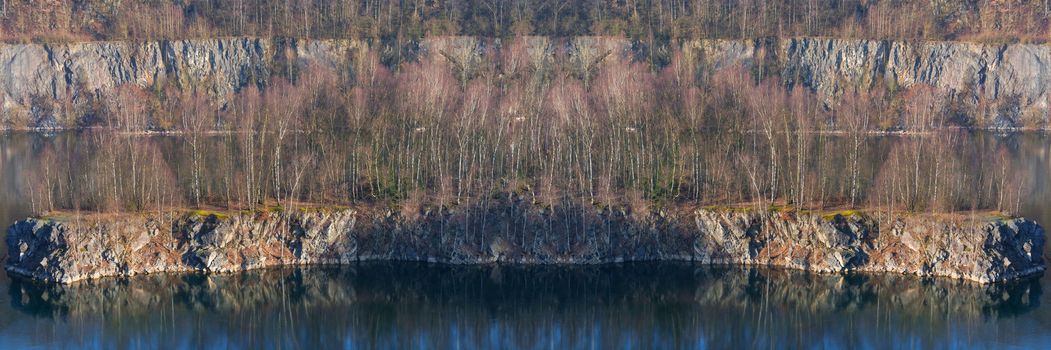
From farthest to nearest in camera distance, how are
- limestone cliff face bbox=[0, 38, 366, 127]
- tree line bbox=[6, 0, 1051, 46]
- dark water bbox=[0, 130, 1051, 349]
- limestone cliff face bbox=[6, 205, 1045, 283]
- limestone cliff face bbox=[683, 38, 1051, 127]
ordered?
limestone cliff face bbox=[683, 38, 1051, 127] < limestone cliff face bbox=[0, 38, 366, 127] < tree line bbox=[6, 0, 1051, 46] < limestone cliff face bbox=[6, 205, 1045, 283] < dark water bbox=[0, 130, 1051, 349]

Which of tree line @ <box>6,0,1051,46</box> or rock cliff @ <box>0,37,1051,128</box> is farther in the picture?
rock cliff @ <box>0,37,1051,128</box>

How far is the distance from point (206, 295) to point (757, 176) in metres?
37.2

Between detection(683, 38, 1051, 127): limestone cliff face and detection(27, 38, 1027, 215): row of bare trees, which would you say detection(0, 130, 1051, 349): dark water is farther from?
detection(683, 38, 1051, 127): limestone cliff face

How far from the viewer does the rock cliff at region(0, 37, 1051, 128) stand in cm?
16175

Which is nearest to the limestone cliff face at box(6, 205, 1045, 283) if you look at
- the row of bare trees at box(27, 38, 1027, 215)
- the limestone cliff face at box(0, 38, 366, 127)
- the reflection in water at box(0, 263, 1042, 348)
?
the reflection in water at box(0, 263, 1042, 348)

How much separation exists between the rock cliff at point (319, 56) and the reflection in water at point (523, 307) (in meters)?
81.2

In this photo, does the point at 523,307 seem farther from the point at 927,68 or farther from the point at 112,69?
the point at 112,69

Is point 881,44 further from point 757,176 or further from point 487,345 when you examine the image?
point 487,345

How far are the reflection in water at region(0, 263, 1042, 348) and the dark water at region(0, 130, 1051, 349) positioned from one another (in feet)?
0.35

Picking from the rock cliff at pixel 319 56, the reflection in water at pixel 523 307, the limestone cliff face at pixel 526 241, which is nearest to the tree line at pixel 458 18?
the rock cliff at pixel 319 56

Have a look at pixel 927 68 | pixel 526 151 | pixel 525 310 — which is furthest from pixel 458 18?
pixel 927 68

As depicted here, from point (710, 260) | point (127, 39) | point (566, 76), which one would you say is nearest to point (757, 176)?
point (710, 260)

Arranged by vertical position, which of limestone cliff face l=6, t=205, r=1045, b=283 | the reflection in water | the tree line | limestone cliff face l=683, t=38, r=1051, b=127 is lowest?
the reflection in water

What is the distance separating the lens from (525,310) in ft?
209
